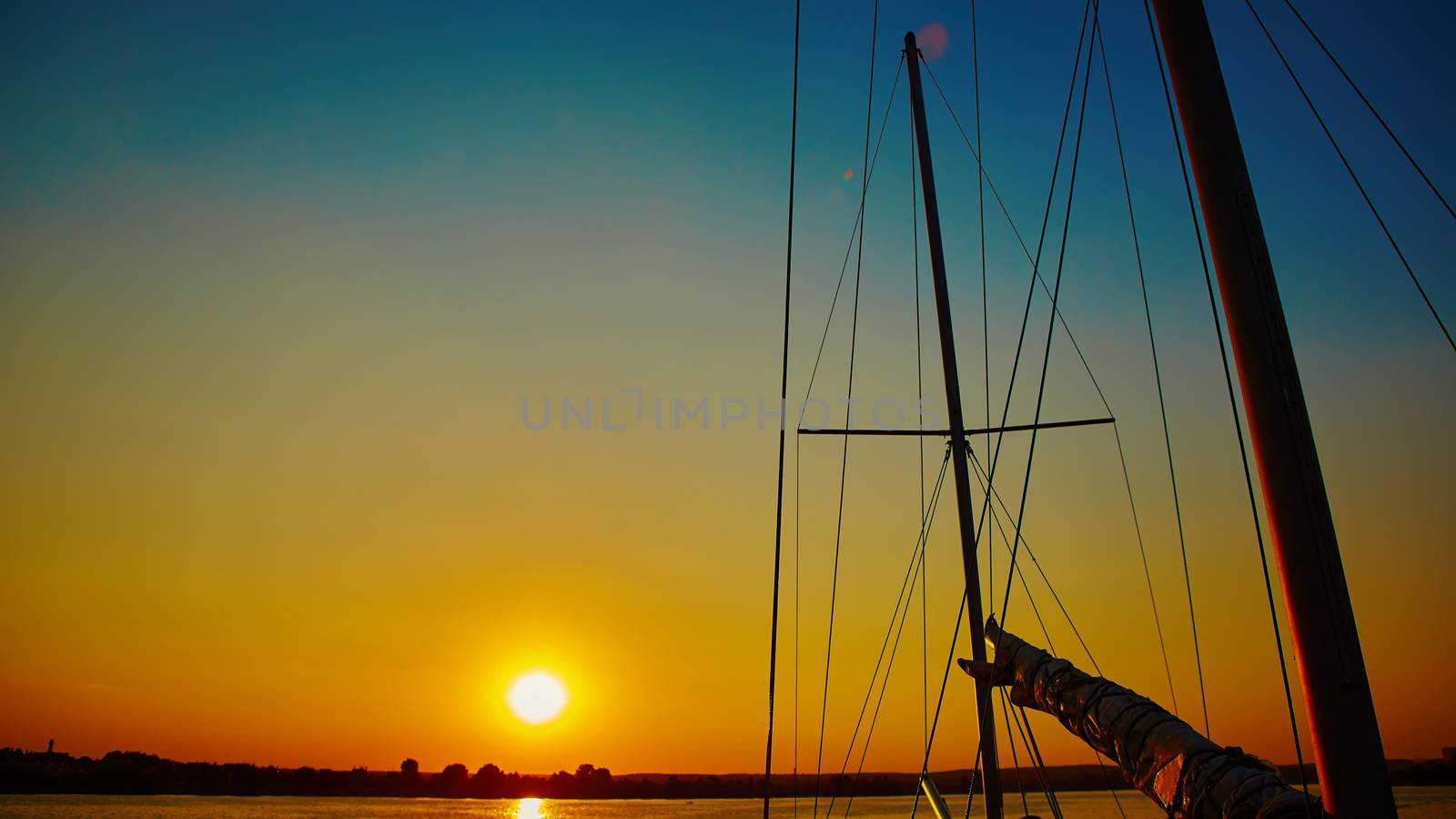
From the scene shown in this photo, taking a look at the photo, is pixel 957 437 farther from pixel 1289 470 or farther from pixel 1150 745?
pixel 1289 470

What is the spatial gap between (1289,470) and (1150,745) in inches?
110

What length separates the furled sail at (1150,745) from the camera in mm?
4590

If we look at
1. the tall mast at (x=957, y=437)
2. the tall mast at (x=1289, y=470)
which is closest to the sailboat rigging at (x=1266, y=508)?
the tall mast at (x=1289, y=470)

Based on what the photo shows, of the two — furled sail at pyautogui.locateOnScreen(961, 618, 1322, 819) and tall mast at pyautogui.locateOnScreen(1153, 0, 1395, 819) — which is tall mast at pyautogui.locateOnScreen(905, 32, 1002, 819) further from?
tall mast at pyautogui.locateOnScreen(1153, 0, 1395, 819)

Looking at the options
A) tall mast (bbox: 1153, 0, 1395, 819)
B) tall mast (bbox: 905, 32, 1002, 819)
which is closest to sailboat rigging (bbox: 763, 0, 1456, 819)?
tall mast (bbox: 1153, 0, 1395, 819)

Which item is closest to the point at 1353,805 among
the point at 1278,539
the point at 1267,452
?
the point at 1278,539

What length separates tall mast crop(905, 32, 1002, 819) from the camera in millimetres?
9109

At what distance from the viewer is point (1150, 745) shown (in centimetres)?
552

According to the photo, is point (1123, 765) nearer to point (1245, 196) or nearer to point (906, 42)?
point (1245, 196)

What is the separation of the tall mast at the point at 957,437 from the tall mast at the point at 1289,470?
5388 millimetres

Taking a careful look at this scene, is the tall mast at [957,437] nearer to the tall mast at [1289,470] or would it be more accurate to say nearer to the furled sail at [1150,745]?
the furled sail at [1150,745]

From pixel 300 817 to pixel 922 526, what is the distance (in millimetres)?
148476

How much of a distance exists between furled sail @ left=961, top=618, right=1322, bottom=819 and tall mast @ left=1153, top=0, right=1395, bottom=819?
647 mm

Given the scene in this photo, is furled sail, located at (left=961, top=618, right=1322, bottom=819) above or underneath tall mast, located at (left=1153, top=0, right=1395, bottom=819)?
underneath
